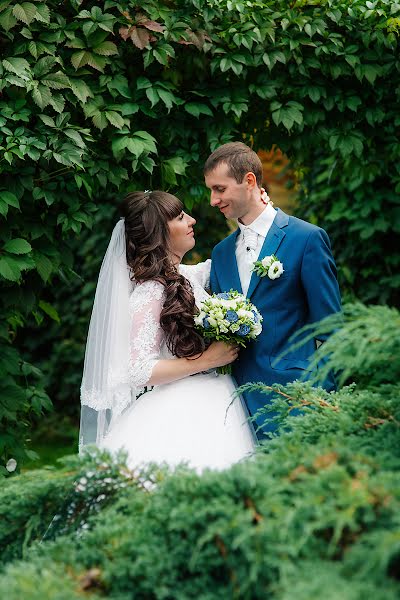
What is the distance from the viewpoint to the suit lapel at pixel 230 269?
3.50m

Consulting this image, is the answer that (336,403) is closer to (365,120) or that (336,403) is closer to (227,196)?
(227,196)

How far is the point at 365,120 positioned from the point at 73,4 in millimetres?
1754

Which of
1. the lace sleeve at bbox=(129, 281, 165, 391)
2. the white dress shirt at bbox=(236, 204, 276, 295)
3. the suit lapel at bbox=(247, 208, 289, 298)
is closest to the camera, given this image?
the lace sleeve at bbox=(129, 281, 165, 391)

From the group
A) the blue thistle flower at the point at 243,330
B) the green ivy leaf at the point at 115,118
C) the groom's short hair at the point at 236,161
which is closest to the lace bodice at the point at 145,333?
the blue thistle flower at the point at 243,330

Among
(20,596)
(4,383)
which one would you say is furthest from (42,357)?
(20,596)

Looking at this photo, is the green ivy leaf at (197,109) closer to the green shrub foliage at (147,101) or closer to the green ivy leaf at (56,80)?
the green shrub foliage at (147,101)

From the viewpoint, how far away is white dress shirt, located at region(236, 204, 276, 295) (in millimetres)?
3494

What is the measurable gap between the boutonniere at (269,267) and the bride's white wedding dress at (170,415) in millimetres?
451

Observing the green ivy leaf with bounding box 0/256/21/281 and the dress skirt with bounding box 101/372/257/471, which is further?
the green ivy leaf with bounding box 0/256/21/281

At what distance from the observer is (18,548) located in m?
1.96

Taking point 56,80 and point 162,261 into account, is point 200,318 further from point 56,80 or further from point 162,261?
point 56,80

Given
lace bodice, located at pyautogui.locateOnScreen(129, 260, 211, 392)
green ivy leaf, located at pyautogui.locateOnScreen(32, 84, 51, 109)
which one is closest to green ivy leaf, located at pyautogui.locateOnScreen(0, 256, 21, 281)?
lace bodice, located at pyautogui.locateOnScreen(129, 260, 211, 392)

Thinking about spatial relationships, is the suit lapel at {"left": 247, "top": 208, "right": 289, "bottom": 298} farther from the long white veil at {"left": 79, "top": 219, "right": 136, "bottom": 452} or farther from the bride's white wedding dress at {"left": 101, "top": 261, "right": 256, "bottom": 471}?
the long white veil at {"left": 79, "top": 219, "right": 136, "bottom": 452}

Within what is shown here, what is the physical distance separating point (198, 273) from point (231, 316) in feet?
2.68
